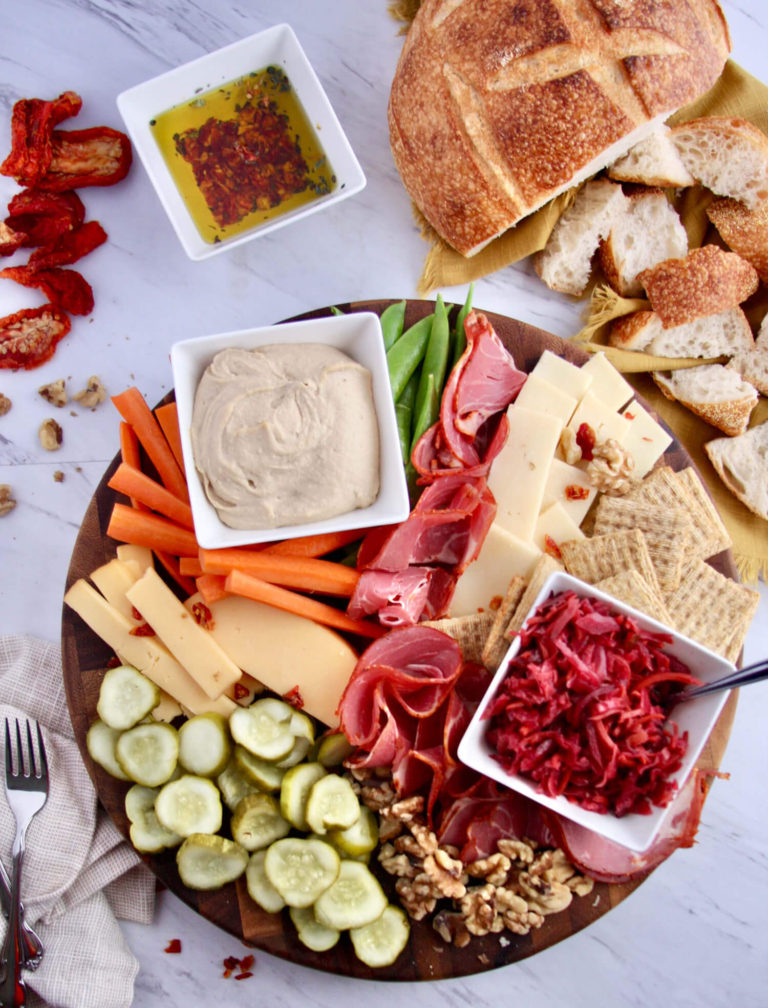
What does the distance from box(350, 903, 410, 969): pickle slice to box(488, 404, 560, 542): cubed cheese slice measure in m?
1.19

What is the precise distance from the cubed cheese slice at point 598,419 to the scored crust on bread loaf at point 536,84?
2.19 feet

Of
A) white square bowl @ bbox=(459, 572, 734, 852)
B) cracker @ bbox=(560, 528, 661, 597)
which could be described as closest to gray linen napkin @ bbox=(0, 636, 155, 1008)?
white square bowl @ bbox=(459, 572, 734, 852)

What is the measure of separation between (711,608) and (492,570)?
681mm

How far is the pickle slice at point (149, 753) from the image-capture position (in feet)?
7.52

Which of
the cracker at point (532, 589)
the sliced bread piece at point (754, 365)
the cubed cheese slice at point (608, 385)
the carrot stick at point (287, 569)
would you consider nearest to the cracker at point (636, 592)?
the cracker at point (532, 589)

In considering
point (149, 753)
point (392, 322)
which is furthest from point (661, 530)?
point (149, 753)

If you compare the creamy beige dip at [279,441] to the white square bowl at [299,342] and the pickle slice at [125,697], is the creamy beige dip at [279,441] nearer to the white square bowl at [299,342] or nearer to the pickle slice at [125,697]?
the white square bowl at [299,342]

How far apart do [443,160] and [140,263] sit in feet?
3.87

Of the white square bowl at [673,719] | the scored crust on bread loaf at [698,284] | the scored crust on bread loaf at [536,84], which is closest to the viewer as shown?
the white square bowl at [673,719]

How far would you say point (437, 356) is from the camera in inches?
100

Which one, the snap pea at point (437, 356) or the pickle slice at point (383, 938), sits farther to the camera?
the snap pea at point (437, 356)

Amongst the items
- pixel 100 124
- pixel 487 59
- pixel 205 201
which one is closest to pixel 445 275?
pixel 487 59

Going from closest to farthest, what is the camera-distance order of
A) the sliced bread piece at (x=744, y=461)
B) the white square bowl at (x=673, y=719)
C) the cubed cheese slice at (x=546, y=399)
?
the white square bowl at (x=673, y=719), the cubed cheese slice at (x=546, y=399), the sliced bread piece at (x=744, y=461)

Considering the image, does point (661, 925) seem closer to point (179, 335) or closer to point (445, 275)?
point (445, 275)
